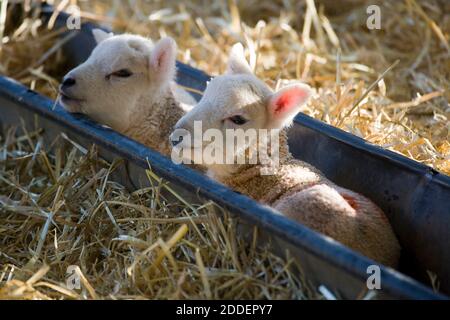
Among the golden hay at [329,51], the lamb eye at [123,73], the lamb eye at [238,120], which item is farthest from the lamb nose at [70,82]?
the lamb eye at [238,120]

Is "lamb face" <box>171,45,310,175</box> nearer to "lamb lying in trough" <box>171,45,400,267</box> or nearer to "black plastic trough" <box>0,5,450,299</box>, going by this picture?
"lamb lying in trough" <box>171,45,400,267</box>

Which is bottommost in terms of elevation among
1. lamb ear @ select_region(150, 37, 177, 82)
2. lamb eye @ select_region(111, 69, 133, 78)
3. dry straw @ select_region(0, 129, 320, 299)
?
dry straw @ select_region(0, 129, 320, 299)

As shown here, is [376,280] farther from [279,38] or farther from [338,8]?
[338,8]

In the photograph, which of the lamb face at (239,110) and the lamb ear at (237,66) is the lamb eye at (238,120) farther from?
the lamb ear at (237,66)

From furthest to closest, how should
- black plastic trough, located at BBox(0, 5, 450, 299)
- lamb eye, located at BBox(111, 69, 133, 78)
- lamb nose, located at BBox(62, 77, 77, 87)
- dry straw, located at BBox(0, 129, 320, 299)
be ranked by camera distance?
lamb eye, located at BBox(111, 69, 133, 78) < lamb nose, located at BBox(62, 77, 77, 87) < dry straw, located at BBox(0, 129, 320, 299) < black plastic trough, located at BBox(0, 5, 450, 299)

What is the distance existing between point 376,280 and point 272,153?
1.48 m

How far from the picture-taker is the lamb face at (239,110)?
14.3ft

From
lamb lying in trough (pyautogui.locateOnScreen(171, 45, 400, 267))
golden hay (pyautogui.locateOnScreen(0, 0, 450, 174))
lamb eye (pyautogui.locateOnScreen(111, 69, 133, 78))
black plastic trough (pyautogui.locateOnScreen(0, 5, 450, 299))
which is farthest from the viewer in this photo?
golden hay (pyautogui.locateOnScreen(0, 0, 450, 174))

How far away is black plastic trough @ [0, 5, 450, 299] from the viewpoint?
11.2 ft

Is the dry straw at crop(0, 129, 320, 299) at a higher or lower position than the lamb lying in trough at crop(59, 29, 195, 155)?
lower

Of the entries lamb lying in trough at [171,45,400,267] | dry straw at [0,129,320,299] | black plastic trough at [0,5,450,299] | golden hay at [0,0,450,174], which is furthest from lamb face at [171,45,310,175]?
golden hay at [0,0,450,174]

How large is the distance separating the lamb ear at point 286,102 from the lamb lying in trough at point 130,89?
3.44ft

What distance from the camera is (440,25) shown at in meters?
7.17
